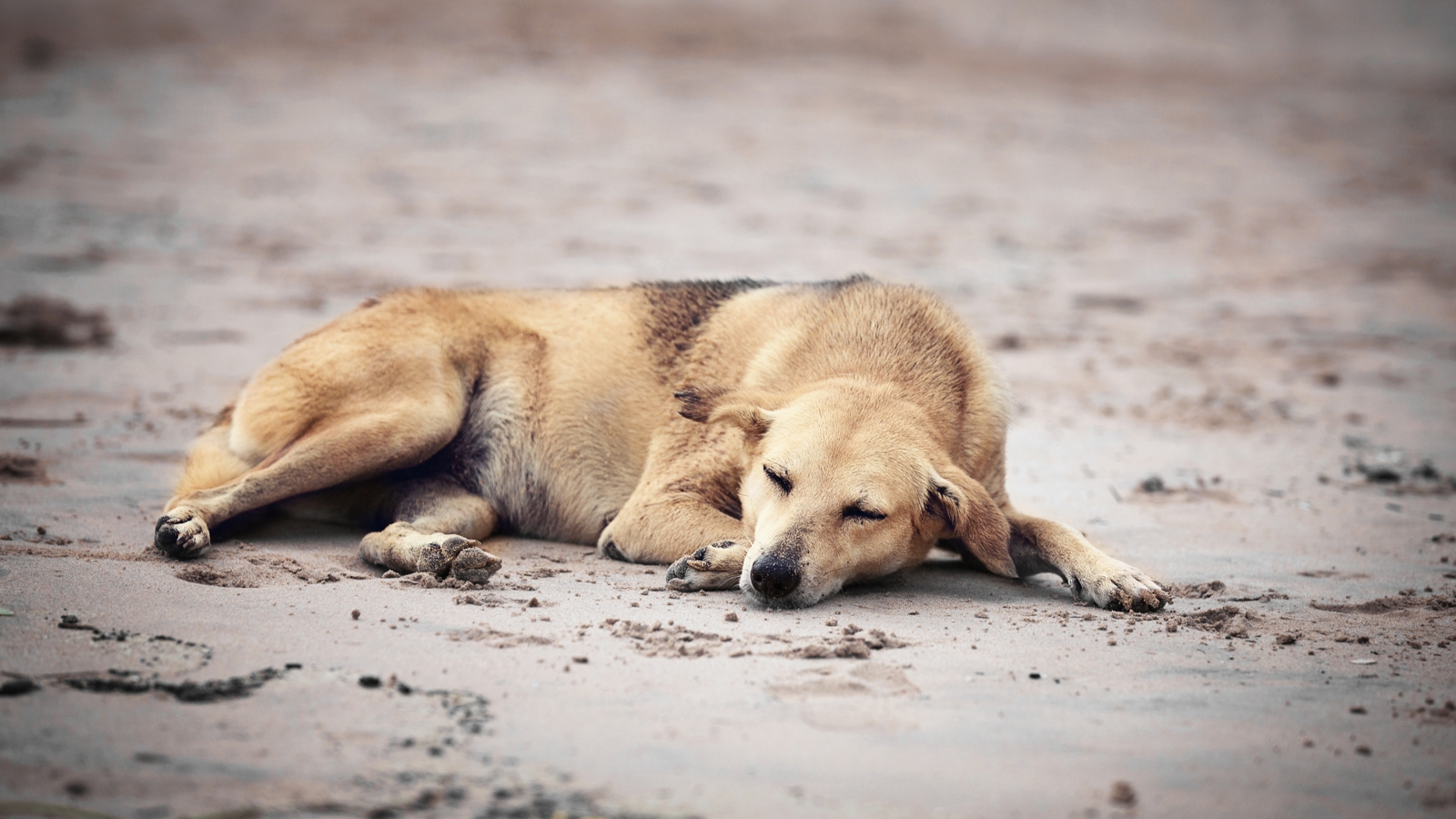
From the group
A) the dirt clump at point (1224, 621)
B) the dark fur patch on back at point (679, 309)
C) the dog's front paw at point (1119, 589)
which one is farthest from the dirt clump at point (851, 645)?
the dark fur patch on back at point (679, 309)

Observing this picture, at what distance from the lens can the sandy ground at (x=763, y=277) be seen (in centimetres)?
253

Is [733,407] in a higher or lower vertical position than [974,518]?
higher

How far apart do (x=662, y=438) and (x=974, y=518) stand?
1393 millimetres

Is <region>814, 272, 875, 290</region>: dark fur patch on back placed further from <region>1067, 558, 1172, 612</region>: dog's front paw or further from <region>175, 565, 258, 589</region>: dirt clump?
<region>175, 565, 258, 589</region>: dirt clump

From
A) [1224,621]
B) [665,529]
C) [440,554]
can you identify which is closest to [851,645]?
[665,529]

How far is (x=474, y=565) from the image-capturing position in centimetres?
378

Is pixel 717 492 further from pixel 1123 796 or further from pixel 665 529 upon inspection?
pixel 1123 796

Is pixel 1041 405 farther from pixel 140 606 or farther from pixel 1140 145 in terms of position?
pixel 1140 145

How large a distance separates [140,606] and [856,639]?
2089 mm

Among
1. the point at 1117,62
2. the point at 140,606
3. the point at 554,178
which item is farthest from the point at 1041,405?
the point at 1117,62

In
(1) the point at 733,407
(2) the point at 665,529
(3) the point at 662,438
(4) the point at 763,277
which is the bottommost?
(2) the point at 665,529

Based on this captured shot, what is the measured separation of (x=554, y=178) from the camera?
12984mm

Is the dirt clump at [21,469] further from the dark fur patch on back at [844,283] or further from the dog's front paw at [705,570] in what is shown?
the dark fur patch on back at [844,283]

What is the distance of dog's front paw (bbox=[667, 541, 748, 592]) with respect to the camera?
12.7 ft
